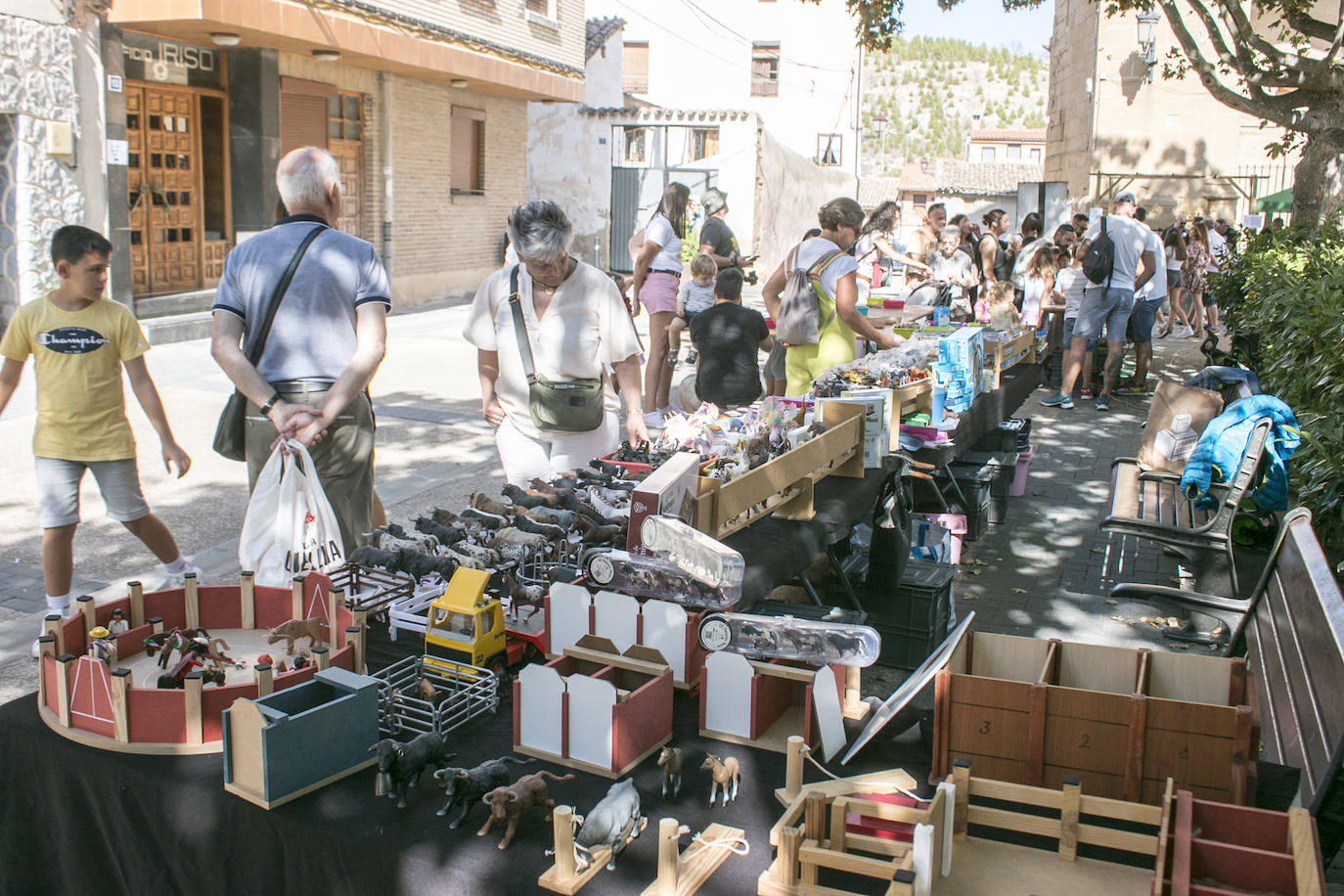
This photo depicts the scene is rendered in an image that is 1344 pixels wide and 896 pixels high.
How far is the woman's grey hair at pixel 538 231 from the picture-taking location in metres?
3.97

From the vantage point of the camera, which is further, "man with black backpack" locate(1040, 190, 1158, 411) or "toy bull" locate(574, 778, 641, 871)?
"man with black backpack" locate(1040, 190, 1158, 411)

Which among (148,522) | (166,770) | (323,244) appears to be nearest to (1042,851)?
(166,770)

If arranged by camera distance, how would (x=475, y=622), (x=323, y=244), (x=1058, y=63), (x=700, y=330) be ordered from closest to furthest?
(x=475, y=622) → (x=323, y=244) → (x=700, y=330) → (x=1058, y=63)

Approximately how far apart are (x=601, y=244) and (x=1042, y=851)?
23470mm

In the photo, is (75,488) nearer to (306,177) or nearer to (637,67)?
(306,177)

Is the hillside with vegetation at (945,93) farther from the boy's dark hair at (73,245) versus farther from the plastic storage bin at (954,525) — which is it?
the boy's dark hair at (73,245)

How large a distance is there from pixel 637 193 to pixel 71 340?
1963 cm

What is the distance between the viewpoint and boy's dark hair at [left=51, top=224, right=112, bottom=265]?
4.33 metres

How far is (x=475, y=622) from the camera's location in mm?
2684

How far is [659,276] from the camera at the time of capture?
9664mm

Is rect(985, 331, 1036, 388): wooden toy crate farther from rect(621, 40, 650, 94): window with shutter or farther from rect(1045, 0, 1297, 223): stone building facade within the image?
rect(621, 40, 650, 94): window with shutter

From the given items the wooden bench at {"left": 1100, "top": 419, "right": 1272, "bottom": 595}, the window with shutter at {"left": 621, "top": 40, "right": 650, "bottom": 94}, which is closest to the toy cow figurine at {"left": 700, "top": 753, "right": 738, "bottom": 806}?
the wooden bench at {"left": 1100, "top": 419, "right": 1272, "bottom": 595}

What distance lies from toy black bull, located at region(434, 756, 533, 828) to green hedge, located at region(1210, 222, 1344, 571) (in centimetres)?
372

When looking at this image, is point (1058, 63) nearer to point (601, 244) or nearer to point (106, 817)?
point (601, 244)
